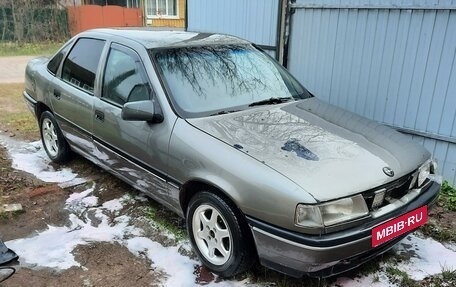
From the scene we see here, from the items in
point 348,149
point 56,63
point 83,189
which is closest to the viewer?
point 348,149

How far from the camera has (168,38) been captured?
3855mm

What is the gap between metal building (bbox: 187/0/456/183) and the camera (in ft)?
14.6

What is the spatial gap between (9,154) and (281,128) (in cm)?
403

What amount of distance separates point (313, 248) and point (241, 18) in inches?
195

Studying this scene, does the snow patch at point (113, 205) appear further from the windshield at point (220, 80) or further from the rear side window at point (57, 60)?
the rear side window at point (57, 60)

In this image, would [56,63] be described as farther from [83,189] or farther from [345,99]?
[345,99]

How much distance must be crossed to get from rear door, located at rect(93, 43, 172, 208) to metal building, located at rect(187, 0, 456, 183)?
284 centimetres

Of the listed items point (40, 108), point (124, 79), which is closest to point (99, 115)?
point (124, 79)

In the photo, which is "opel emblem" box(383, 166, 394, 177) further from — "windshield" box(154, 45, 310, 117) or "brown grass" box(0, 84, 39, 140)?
"brown grass" box(0, 84, 39, 140)

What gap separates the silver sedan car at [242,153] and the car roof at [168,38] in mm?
13

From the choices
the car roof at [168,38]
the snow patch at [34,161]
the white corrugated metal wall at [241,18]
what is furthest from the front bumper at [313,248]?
the white corrugated metal wall at [241,18]

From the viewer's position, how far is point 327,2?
534 cm

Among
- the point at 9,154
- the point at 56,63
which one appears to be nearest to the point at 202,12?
the point at 56,63

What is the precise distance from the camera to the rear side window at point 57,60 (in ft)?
15.5
